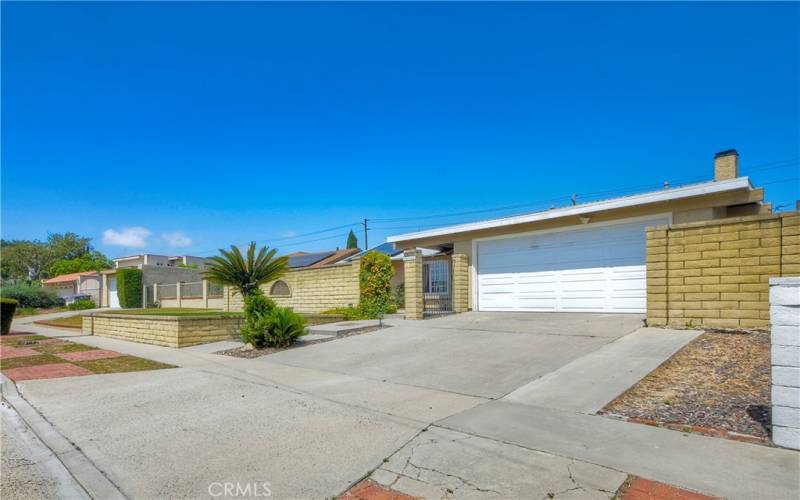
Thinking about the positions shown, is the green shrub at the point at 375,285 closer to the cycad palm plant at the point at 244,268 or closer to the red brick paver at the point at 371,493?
the cycad palm plant at the point at 244,268

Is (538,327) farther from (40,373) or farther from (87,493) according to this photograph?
(40,373)

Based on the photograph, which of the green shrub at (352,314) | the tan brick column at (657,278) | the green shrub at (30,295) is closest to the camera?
the tan brick column at (657,278)

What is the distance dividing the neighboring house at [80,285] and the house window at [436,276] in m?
30.8

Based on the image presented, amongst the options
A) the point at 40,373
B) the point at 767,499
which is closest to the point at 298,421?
the point at 767,499

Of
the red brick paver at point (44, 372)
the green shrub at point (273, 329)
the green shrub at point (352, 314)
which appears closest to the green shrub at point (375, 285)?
the green shrub at point (352, 314)

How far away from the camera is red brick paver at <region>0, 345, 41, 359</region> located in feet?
36.5

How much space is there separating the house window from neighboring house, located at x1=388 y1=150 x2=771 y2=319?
34 mm

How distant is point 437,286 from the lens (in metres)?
15.4

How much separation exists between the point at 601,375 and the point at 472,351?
8.85 feet

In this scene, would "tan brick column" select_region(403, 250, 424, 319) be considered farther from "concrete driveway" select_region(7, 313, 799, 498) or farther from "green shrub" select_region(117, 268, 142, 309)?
"green shrub" select_region(117, 268, 142, 309)

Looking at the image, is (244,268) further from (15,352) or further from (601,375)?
(601,375)

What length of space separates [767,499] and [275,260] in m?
12.1

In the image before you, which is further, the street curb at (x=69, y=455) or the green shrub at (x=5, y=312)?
the green shrub at (x=5, y=312)

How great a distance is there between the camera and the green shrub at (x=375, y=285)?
15.9 m
